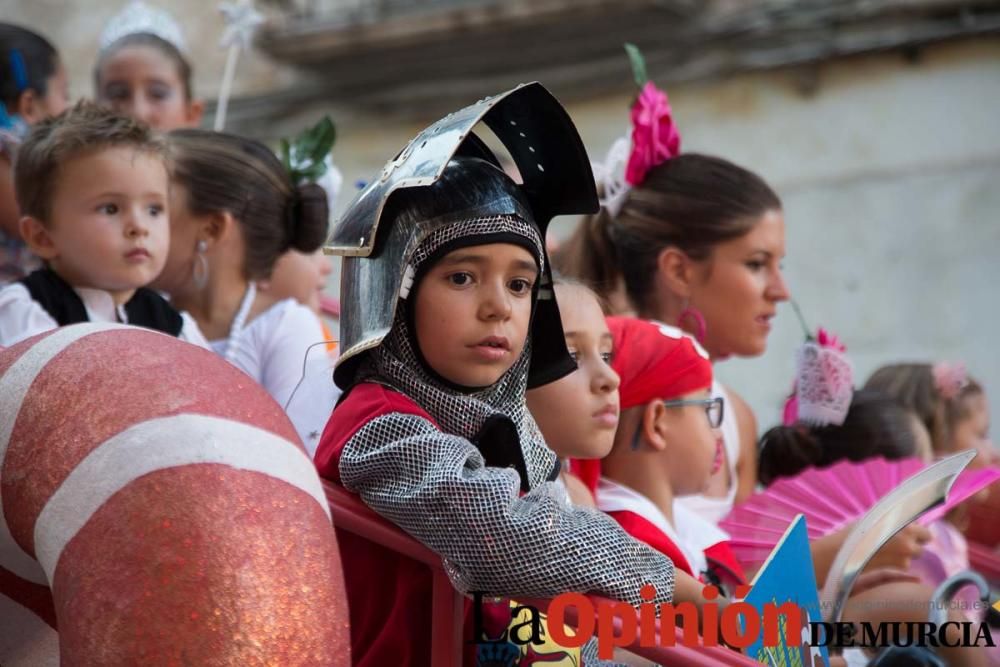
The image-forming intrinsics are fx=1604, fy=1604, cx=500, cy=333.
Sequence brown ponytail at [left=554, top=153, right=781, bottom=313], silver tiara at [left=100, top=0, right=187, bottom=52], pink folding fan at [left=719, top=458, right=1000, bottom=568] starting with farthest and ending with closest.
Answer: silver tiara at [left=100, top=0, right=187, bottom=52] → brown ponytail at [left=554, top=153, right=781, bottom=313] → pink folding fan at [left=719, top=458, right=1000, bottom=568]

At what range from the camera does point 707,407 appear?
3.45m

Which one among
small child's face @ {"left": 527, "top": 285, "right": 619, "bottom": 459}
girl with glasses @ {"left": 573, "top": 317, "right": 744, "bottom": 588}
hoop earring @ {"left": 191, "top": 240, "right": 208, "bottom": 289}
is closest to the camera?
small child's face @ {"left": 527, "top": 285, "right": 619, "bottom": 459}

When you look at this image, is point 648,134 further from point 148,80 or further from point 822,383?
point 148,80

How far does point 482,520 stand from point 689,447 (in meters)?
1.24

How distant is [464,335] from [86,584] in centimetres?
104

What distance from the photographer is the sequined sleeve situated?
7.22 ft

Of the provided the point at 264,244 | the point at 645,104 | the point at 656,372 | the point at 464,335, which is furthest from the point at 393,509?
the point at 645,104

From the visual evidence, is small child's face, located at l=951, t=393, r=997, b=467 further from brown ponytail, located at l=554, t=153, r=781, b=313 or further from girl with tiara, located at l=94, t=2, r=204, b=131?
girl with tiara, located at l=94, t=2, r=204, b=131

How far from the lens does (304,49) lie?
1052 centimetres

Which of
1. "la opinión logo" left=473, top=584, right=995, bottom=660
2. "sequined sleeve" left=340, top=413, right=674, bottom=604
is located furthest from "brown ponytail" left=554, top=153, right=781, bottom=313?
"sequined sleeve" left=340, top=413, right=674, bottom=604

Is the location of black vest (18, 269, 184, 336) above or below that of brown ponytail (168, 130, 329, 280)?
below

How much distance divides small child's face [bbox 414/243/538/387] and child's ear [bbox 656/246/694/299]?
1.74 metres

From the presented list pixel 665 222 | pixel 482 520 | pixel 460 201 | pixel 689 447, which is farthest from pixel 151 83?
pixel 482 520

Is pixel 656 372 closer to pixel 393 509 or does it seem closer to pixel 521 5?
pixel 393 509
